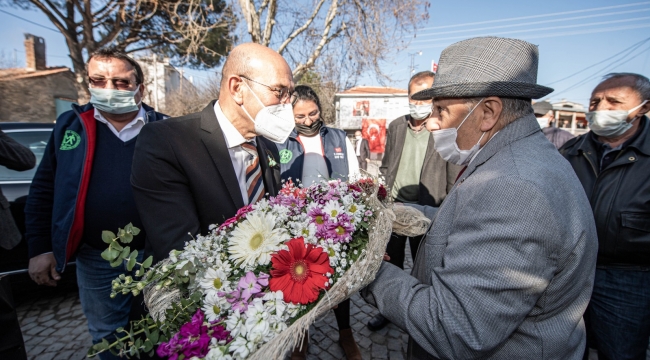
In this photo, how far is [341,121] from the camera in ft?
86.1

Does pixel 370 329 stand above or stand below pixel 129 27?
below

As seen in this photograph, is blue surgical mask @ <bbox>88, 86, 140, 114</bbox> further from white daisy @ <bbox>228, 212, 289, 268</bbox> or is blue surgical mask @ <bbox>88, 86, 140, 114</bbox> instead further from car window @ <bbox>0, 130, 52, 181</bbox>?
car window @ <bbox>0, 130, 52, 181</bbox>

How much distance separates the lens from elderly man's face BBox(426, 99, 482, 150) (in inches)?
54.5

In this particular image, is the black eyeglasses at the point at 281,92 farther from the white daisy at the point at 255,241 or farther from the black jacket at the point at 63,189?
the black jacket at the point at 63,189

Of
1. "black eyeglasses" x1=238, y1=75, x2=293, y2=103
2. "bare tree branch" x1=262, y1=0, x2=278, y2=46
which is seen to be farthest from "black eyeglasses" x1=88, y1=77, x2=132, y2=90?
"bare tree branch" x1=262, y1=0, x2=278, y2=46

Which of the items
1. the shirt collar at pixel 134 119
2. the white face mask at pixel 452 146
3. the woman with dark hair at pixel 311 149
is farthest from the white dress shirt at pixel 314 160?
the white face mask at pixel 452 146

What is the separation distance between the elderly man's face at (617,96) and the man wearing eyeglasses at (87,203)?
3.81 metres

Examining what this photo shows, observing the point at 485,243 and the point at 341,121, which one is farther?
the point at 341,121

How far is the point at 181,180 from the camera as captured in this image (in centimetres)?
171

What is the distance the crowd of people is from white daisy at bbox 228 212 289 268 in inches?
14.2

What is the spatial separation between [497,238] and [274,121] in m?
1.49

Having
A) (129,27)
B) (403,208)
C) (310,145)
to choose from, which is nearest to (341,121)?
(129,27)

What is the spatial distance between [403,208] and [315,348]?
7.61ft

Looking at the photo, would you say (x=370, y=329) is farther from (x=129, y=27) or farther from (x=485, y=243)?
(x=129, y=27)
